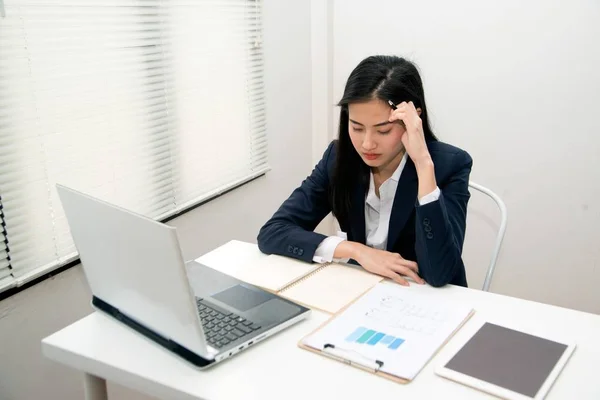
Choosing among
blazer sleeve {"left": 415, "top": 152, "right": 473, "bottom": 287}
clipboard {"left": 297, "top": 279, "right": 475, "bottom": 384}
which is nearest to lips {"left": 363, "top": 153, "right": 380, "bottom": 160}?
blazer sleeve {"left": 415, "top": 152, "right": 473, "bottom": 287}

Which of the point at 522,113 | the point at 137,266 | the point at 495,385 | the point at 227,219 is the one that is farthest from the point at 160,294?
the point at 522,113

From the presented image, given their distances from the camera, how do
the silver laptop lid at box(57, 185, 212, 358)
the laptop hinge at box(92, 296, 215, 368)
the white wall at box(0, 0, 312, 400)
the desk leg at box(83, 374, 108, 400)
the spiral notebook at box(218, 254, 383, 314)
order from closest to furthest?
the silver laptop lid at box(57, 185, 212, 358) < the laptop hinge at box(92, 296, 215, 368) < the desk leg at box(83, 374, 108, 400) < the spiral notebook at box(218, 254, 383, 314) < the white wall at box(0, 0, 312, 400)

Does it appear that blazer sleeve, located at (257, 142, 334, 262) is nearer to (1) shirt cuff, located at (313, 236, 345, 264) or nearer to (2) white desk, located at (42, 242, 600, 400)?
(1) shirt cuff, located at (313, 236, 345, 264)

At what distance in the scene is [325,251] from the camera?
59.2 inches

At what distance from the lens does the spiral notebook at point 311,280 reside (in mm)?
1300

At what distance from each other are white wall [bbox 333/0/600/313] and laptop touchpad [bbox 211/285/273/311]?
5.60ft

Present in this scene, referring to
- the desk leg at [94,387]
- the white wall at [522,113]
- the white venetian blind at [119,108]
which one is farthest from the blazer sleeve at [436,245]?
the white wall at [522,113]

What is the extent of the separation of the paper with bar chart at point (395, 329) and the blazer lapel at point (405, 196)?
1.01ft

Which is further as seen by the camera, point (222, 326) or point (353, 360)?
point (222, 326)

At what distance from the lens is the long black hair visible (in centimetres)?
151

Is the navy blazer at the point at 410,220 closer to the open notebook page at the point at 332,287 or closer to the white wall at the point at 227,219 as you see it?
the open notebook page at the point at 332,287

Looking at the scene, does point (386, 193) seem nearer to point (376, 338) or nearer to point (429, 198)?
point (429, 198)

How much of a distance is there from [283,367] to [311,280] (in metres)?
0.38

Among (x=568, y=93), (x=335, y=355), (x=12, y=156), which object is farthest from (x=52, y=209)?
(x=568, y=93)
